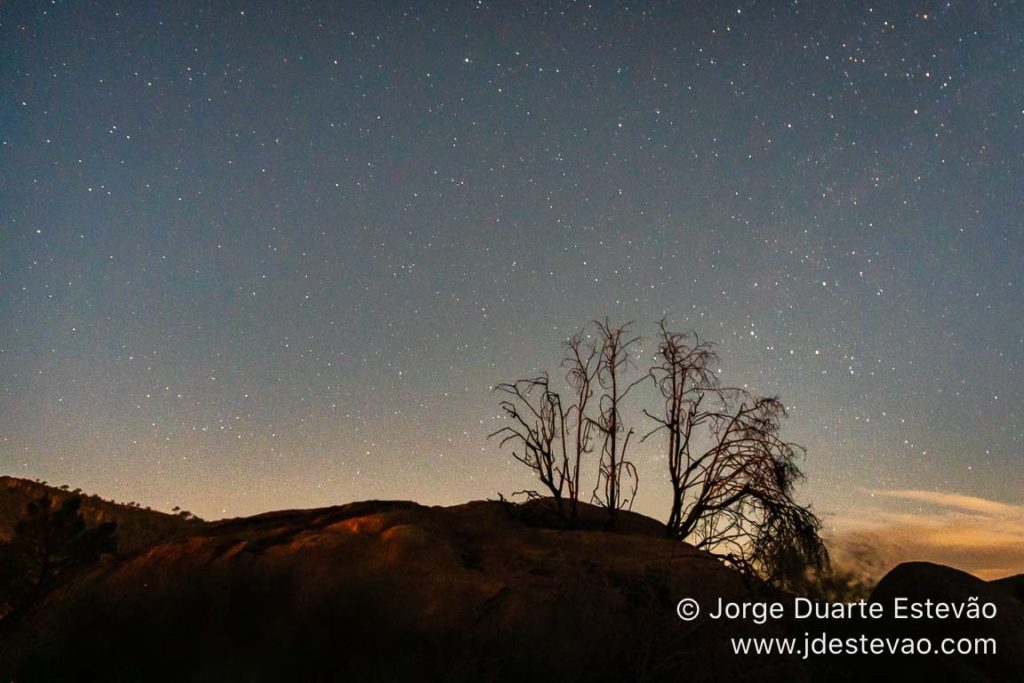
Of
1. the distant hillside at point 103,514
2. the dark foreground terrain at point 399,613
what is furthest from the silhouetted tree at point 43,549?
the distant hillside at point 103,514

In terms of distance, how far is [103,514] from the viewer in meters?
32.4

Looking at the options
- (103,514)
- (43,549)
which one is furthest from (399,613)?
(103,514)

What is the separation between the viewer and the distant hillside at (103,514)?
30.0 m

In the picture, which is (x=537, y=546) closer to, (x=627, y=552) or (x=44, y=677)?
(x=627, y=552)

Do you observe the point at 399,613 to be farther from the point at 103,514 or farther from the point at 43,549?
the point at 103,514

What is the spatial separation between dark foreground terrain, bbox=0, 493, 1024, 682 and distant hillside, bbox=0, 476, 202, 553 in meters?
18.8

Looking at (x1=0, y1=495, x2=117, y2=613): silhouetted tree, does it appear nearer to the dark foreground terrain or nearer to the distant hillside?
the dark foreground terrain

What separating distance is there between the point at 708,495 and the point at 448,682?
28.1ft

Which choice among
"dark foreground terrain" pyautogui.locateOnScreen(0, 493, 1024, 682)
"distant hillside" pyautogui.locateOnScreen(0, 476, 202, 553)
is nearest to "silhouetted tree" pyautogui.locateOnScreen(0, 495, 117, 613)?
"dark foreground terrain" pyautogui.locateOnScreen(0, 493, 1024, 682)

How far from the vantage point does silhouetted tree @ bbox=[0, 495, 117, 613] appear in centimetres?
1498

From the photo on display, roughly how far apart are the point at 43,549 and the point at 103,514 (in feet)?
60.1

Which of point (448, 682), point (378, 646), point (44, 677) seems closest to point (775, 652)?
point (448, 682)

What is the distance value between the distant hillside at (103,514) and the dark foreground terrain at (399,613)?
1881cm

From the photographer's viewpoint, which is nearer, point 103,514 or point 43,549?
point 43,549
